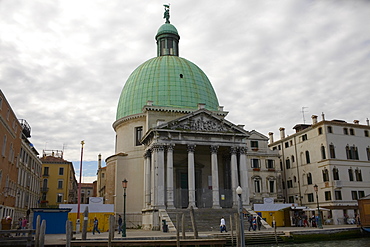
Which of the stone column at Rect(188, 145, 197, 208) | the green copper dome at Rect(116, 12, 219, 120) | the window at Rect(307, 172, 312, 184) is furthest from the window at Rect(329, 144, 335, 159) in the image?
the stone column at Rect(188, 145, 197, 208)

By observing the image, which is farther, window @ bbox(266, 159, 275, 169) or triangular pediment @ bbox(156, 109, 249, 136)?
window @ bbox(266, 159, 275, 169)

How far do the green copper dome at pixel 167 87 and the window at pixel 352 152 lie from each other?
1677 centimetres

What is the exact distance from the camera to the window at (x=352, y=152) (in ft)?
144

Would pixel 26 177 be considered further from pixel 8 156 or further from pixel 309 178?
pixel 309 178

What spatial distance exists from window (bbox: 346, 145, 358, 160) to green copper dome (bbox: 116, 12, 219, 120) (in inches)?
660

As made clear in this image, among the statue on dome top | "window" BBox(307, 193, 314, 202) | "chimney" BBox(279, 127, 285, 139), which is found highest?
the statue on dome top

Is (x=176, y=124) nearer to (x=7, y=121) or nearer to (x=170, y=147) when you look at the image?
(x=170, y=147)

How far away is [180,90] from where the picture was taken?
42750 millimetres

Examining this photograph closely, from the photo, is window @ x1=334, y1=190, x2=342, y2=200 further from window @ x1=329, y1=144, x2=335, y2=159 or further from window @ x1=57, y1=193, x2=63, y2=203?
window @ x1=57, y1=193, x2=63, y2=203

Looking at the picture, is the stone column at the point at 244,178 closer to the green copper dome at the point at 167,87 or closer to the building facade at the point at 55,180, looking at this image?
the green copper dome at the point at 167,87

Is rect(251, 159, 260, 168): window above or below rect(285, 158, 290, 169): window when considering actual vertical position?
below

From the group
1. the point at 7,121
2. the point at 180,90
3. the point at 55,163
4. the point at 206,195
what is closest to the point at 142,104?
the point at 180,90

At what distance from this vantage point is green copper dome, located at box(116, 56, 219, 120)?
42.3m

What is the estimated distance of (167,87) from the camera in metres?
42.8
